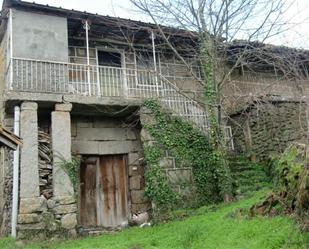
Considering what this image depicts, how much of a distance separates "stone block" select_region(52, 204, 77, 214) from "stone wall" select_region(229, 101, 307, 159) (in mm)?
5246

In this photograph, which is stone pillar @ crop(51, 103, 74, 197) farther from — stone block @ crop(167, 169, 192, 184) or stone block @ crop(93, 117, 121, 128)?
stone block @ crop(167, 169, 192, 184)

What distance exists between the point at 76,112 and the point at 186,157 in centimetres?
318

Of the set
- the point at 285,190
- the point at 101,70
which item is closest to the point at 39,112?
the point at 101,70

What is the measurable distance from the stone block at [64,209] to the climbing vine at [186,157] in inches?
73.6

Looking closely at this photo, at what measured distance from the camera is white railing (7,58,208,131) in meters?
9.62

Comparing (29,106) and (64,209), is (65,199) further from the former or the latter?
(29,106)

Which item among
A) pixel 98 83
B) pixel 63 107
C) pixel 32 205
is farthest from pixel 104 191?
pixel 98 83

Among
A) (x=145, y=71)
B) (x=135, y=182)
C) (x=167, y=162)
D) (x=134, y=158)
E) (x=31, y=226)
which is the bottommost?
(x=31, y=226)

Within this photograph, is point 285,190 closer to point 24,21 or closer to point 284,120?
point 284,120

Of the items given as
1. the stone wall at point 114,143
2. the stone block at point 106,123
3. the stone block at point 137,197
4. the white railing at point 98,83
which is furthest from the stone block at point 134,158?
the white railing at point 98,83

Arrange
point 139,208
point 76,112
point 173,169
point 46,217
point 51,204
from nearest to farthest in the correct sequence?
1. point 46,217
2. point 51,204
3. point 173,169
4. point 76,112
5. point 139,208

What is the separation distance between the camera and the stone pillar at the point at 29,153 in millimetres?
8953

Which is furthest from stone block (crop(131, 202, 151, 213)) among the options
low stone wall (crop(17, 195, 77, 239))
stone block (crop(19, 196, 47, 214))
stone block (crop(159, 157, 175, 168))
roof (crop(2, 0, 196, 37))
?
roof (crop(2, 0, 196, 37))

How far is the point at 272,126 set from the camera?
38.9ft
